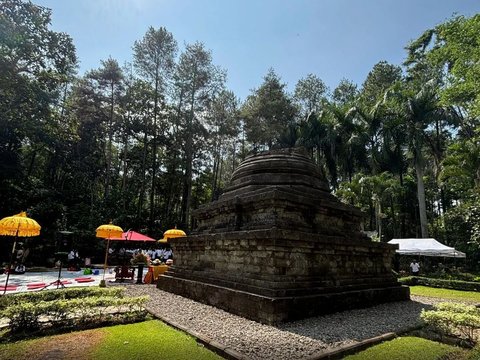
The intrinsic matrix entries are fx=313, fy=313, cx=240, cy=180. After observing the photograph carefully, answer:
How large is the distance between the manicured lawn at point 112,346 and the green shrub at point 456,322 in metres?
4.56

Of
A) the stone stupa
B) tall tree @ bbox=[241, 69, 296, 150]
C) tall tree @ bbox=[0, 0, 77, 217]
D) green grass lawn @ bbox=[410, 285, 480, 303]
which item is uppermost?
tall tree @ bbox=[241, 69, 296, 150]

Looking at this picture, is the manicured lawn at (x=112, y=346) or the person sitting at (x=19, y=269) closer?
the manicured lawn at (x=112, y=346)

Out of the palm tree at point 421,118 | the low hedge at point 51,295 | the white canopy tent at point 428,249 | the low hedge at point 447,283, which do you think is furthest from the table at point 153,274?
the palm tree at point 421,118

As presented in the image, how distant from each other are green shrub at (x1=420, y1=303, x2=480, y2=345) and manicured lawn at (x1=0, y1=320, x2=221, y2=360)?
456 cm

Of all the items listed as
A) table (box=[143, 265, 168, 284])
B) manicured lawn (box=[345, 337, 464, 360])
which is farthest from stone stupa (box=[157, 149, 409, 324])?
table (box=[143, 265, 168, 284])

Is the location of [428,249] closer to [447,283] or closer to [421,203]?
[447,283]

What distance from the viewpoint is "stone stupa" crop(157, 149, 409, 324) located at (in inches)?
279

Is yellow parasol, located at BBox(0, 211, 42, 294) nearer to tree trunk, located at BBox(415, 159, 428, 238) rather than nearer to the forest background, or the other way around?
the forest background

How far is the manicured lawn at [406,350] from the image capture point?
4.84m

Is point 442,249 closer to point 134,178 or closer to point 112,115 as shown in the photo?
point 112,115

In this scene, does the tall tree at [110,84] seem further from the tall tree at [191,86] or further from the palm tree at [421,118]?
the palm tree at [421,118]

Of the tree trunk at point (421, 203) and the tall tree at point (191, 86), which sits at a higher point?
the tall tree at point (191, 86)

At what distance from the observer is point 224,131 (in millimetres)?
32812

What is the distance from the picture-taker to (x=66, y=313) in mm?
6332
